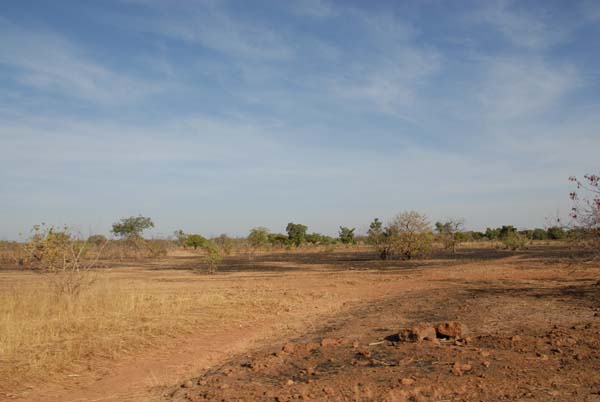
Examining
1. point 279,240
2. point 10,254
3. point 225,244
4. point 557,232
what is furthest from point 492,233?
point 10,254

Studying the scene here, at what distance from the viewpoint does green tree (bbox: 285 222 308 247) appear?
58.8m

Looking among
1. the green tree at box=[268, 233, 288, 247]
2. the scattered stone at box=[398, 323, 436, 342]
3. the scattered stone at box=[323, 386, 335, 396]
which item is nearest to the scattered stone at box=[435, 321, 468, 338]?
the scattered stone at box=[398, 323, 436, 342]

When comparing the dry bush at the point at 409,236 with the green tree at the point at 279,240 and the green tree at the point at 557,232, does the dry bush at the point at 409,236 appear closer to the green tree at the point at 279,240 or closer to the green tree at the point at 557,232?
the green tree at the point at 557,232

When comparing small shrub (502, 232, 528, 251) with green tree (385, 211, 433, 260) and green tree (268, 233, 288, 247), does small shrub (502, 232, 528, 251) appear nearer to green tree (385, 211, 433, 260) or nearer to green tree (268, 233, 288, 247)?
green tree (385, 211, 433, 260)

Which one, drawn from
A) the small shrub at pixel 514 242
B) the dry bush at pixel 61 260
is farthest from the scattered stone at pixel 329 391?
the small shrub at pixel 514 242

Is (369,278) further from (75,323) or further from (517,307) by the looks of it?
(75,323)

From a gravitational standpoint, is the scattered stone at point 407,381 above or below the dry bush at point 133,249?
below

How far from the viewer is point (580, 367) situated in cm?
543

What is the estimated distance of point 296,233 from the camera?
59938mm

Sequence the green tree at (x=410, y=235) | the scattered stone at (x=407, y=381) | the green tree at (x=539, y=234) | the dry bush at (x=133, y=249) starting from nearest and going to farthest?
the scattered stone at (x=407, y=381)
the green tree at (x=410, y=235)
the dry bush at (x=133, y=249)
the green tree at (x=539, y=234)

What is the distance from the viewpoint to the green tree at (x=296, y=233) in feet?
193

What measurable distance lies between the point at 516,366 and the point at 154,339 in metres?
6.24

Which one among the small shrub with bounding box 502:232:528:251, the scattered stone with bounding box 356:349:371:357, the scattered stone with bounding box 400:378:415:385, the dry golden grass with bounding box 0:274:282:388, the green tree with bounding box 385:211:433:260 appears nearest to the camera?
the scattered stone with bounding box 400:378:415:385

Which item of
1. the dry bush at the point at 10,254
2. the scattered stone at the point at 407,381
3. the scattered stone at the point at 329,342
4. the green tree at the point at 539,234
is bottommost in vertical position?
the scattered stone at the point at 329,342
